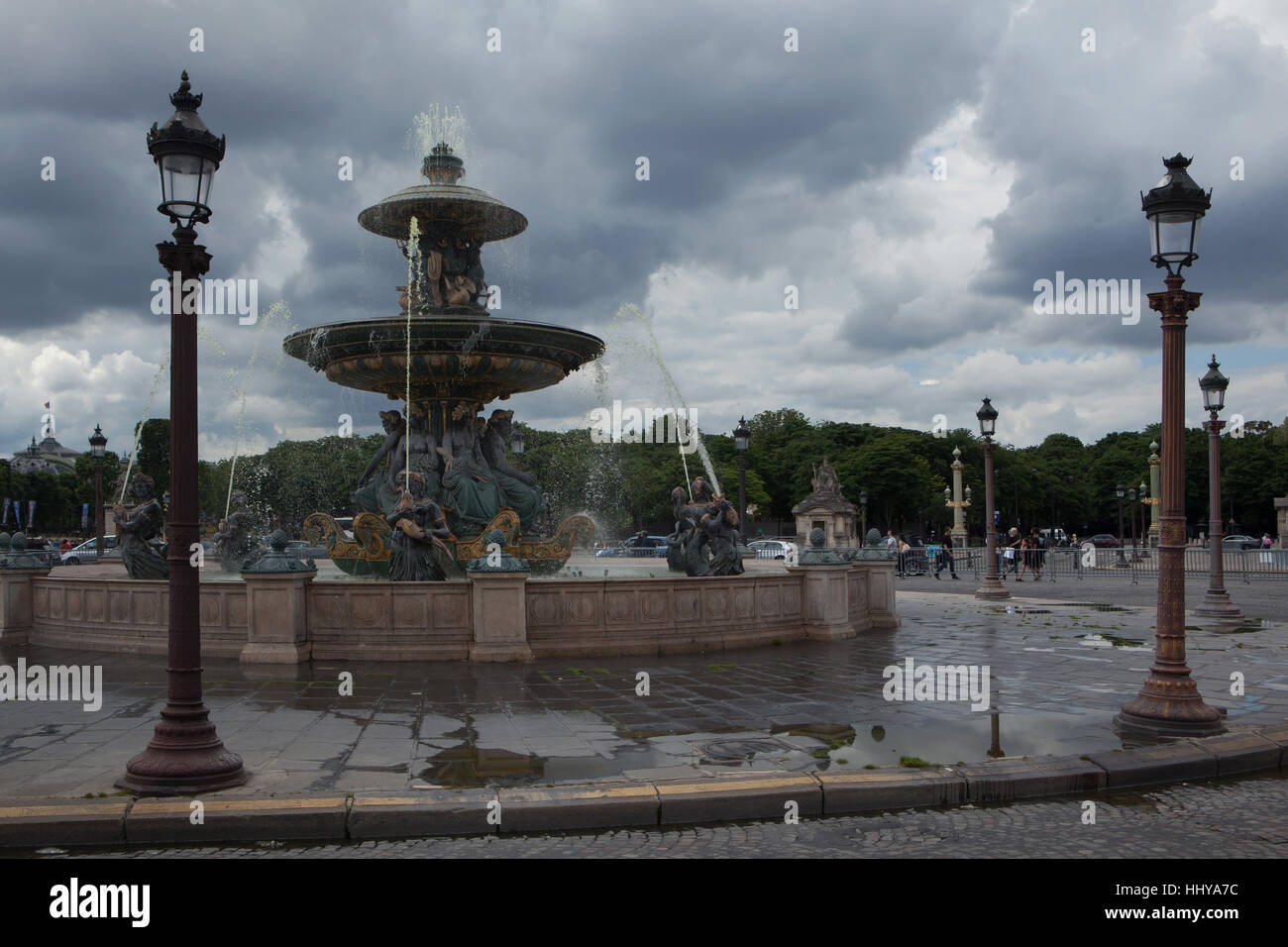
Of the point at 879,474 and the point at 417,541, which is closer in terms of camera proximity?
the point at 417,541

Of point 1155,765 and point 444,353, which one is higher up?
point 444,353

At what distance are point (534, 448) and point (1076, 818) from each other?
242ft

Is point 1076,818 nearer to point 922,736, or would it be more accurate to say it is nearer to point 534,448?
point 922,736

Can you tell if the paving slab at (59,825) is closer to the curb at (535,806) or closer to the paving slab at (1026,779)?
the curb at (535,806)

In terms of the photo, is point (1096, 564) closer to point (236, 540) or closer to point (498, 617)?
point (236, 540)

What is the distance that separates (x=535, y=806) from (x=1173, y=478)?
20.1 feet

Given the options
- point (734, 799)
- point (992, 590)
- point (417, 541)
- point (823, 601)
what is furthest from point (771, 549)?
point (734, 799)

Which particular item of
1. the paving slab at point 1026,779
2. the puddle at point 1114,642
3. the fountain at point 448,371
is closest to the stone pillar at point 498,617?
the fountain at point 448,371

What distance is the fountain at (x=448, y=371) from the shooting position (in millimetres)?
16781

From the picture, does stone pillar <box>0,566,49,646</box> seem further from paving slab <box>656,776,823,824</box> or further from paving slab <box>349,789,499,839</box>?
paving slab <box>656,776,823,824</box>

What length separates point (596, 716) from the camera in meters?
8.77

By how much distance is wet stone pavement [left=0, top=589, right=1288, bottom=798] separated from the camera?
7.00 m

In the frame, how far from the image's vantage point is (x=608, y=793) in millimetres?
6270
